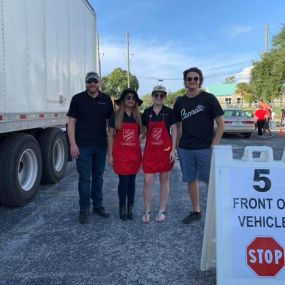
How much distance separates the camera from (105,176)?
793cm

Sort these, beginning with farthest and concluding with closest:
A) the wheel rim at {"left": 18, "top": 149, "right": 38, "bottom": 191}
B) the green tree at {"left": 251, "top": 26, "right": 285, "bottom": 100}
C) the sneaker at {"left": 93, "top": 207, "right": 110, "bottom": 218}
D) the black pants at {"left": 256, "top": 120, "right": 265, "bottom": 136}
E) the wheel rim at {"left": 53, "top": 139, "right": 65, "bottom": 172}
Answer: the green tree at {"left": 251, "top": 26, "right": 285, "bottom": 100}, the black pants at {"left": 256, "top": 120, "right": 265, "bottom": 136}, the wheel rim at {"left": 53, "top": 139, "right": 65, "bottom": 172}, the wheel rim at {"left": 18, "top": 149, "right": 38, "bottom": 191}, the sneaker at {"left": 93, "top": 207, "right": 110, "bottom": 218}

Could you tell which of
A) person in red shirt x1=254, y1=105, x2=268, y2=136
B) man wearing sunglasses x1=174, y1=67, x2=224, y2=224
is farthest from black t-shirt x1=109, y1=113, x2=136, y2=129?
person in red shirt x1=254, y1=105, x2=268, y2=136

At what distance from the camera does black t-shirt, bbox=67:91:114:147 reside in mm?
4730

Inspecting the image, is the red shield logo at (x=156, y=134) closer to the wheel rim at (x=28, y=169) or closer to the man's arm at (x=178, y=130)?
the man's arm at (x=178, y=130)

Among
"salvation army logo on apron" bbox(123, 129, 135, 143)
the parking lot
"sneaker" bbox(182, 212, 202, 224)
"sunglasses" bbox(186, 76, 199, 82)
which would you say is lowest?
the parking lot

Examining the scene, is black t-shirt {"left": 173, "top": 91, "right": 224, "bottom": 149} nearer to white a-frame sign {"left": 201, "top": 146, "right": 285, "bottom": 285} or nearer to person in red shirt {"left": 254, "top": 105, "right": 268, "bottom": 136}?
white a-frame sign {"left": 201, "top": 146, "right": 285, "bottom": 285}

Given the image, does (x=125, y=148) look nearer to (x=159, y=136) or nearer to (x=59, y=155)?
(x=159, y=136)

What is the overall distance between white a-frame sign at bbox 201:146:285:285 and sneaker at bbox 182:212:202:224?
1.88 meters

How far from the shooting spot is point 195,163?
15.4ft

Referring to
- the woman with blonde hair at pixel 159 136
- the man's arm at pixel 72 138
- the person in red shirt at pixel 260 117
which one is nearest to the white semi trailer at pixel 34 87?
the man's arm at pixel 72 138

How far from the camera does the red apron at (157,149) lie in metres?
4.67

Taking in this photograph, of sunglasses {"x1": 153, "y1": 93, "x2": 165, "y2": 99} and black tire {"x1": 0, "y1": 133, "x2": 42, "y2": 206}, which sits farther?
black tire {"x1": 0, "y1": 133, "x2": 42, "y2": 206}

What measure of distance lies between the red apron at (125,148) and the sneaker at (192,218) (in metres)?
0.97

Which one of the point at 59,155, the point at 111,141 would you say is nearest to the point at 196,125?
the point at 111,141
